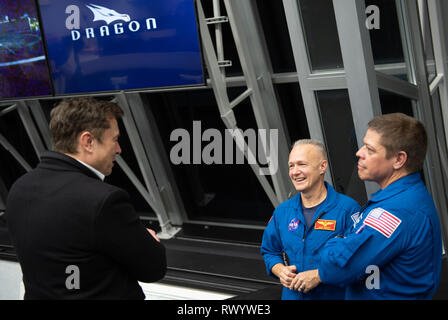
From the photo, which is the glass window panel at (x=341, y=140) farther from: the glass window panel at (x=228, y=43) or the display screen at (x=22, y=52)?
the display screen at (x=22, y=52)

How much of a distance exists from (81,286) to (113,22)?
2.86 meters

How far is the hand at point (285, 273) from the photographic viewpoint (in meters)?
2.16

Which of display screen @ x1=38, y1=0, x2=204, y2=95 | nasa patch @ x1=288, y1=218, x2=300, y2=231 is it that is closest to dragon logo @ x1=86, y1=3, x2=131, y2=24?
display screen @ x1=38, y1=0, x2=204, y2=95

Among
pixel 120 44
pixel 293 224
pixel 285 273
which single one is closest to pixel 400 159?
pixel 293 224

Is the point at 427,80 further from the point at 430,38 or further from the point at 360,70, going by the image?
the point at 360,70

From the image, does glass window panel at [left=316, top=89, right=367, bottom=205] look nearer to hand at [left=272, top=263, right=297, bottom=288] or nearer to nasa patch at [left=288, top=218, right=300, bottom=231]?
nasa patch at [left=288, top=218, right=300, bottom=231]

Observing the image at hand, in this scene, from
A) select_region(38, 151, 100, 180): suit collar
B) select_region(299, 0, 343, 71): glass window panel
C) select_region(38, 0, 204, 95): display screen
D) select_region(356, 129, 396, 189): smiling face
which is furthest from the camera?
select_region(38, 0, 204, 95): display screen

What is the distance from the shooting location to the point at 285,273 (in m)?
2.18

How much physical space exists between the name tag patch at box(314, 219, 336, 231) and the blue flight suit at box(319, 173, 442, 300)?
0.31 meters

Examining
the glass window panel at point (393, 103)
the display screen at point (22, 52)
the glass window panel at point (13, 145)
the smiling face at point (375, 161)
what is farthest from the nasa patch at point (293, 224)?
the glass window panel at point (13, 145)

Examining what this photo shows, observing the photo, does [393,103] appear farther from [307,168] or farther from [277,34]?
[277,34]

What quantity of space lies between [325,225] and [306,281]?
29cm

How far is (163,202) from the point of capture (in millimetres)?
5578

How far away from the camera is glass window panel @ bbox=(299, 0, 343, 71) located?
2676mm
